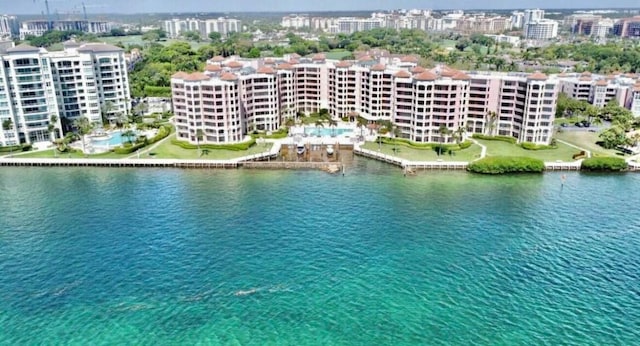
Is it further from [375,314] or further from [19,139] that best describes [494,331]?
[19,139]

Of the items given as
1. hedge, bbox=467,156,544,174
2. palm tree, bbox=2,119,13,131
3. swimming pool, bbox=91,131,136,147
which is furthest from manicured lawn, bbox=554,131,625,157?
palm tree, bbox=2,119,13,131

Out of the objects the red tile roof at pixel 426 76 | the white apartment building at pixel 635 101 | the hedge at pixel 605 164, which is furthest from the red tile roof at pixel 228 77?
the white apartment building at pixel 635 101

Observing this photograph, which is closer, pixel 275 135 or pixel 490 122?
pixel 490 122

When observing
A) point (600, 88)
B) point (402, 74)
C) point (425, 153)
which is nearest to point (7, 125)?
point (402, 74)

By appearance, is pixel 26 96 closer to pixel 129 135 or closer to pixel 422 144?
pixel 129 135

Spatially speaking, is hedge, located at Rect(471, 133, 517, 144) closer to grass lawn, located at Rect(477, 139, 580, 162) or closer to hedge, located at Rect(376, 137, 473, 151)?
grass lawn, located at Rect(477, 139, 580, 162)

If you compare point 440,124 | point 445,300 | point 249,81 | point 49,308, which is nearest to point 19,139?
point 249,81
